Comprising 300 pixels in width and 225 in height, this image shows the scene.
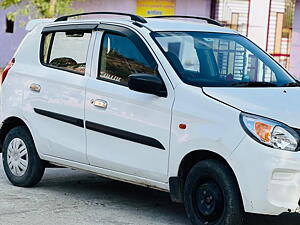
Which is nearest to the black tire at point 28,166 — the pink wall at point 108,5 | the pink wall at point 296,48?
the pink wall at point 108,5

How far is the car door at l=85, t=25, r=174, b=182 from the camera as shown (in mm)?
6418

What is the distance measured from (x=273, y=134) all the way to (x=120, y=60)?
1.88 meters

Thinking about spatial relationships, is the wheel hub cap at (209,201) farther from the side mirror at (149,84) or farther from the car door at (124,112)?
the side mirror at (149,84)

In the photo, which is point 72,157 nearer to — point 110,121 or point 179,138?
point 110,121

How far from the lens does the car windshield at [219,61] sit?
6.58 metres

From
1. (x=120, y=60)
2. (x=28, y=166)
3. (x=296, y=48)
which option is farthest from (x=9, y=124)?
(x=296, y=48)

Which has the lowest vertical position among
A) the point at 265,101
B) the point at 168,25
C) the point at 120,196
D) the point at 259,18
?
the point at 120,196

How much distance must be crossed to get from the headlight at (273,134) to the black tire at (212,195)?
396mm

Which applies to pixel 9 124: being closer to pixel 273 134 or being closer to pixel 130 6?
pixel 273 134

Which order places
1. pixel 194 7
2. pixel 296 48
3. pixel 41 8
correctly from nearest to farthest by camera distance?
pixel 41 8 → pixel 194 7 → pixel 296 48

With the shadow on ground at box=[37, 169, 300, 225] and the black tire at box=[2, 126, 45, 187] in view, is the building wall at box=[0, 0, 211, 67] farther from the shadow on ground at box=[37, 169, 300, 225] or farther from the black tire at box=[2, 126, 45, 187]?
the black tire at box=[2, 126, 45, 187]

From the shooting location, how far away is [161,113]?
251 inches

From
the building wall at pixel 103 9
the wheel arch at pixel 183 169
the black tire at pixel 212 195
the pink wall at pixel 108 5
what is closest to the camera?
the black tire at pixel 212 195

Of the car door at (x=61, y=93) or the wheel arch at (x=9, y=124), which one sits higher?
the car door at (x=61, y=93)
